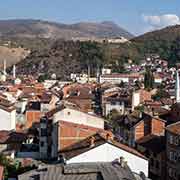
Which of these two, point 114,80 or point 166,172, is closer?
point 166,172

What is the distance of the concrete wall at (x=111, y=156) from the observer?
21.8 metres

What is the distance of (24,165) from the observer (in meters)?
24.4

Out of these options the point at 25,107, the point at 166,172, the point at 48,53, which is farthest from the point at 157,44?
the point at 166,172

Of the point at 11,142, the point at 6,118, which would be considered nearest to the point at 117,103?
the point at 6,118

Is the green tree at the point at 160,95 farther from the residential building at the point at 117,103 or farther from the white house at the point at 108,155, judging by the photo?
the white house at the point at 108,155

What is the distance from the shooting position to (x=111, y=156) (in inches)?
869

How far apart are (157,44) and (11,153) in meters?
110

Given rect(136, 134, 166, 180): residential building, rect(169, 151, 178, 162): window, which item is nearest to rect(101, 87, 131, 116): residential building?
rect(136, 134, 166, 180): residential building

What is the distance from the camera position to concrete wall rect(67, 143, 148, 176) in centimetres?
2177

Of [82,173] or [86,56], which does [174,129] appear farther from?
[86,56]

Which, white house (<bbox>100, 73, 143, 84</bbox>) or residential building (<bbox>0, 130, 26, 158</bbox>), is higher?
residential building (<bbox>0, 130, 26, 158</bbox>)

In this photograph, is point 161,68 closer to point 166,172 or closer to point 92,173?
point 166,172

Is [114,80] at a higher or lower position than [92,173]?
lower

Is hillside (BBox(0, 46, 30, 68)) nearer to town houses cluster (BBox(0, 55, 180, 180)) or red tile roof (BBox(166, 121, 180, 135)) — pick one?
town houses cluster (BBox(0, 55, 180, 180))
